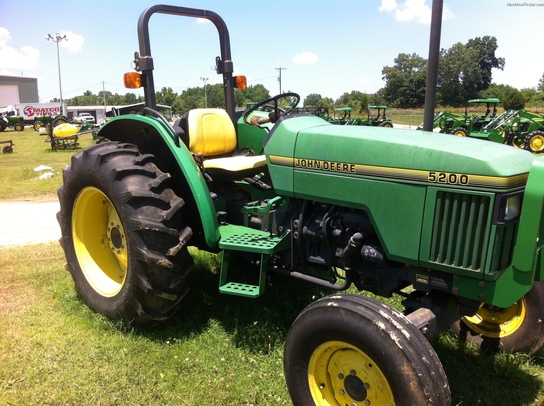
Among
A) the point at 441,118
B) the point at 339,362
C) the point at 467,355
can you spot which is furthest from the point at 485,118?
the point at 339,362

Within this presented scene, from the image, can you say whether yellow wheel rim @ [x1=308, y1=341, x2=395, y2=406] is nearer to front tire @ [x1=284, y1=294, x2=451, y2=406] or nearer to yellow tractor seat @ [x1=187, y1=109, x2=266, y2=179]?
front tire @ [x1=284, y1=294, x2=451, y2=406]

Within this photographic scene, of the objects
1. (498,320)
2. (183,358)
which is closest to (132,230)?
(183,358)

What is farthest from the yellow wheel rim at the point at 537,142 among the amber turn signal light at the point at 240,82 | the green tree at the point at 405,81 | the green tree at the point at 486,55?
the green tree at the point at 486,55

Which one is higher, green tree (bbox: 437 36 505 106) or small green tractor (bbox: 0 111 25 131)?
green tree (bbox: 437 36 505 106)

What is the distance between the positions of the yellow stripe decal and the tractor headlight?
5cm

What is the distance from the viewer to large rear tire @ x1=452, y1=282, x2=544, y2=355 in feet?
9.91

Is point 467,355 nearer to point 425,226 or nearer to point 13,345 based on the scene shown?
point 425,226

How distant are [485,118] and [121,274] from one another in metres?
18.1

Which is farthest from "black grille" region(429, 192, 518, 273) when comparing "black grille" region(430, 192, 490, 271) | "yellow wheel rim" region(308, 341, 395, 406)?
"yellow wheel rim" region(308, 341, 395, 406)

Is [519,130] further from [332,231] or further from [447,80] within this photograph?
[447,80]

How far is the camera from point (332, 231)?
2.80m

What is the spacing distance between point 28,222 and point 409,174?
601 centimetres

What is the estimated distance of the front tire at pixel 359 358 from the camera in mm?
1953

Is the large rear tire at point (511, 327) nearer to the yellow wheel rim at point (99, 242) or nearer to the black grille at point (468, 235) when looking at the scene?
the black grille at point (468, 235)
